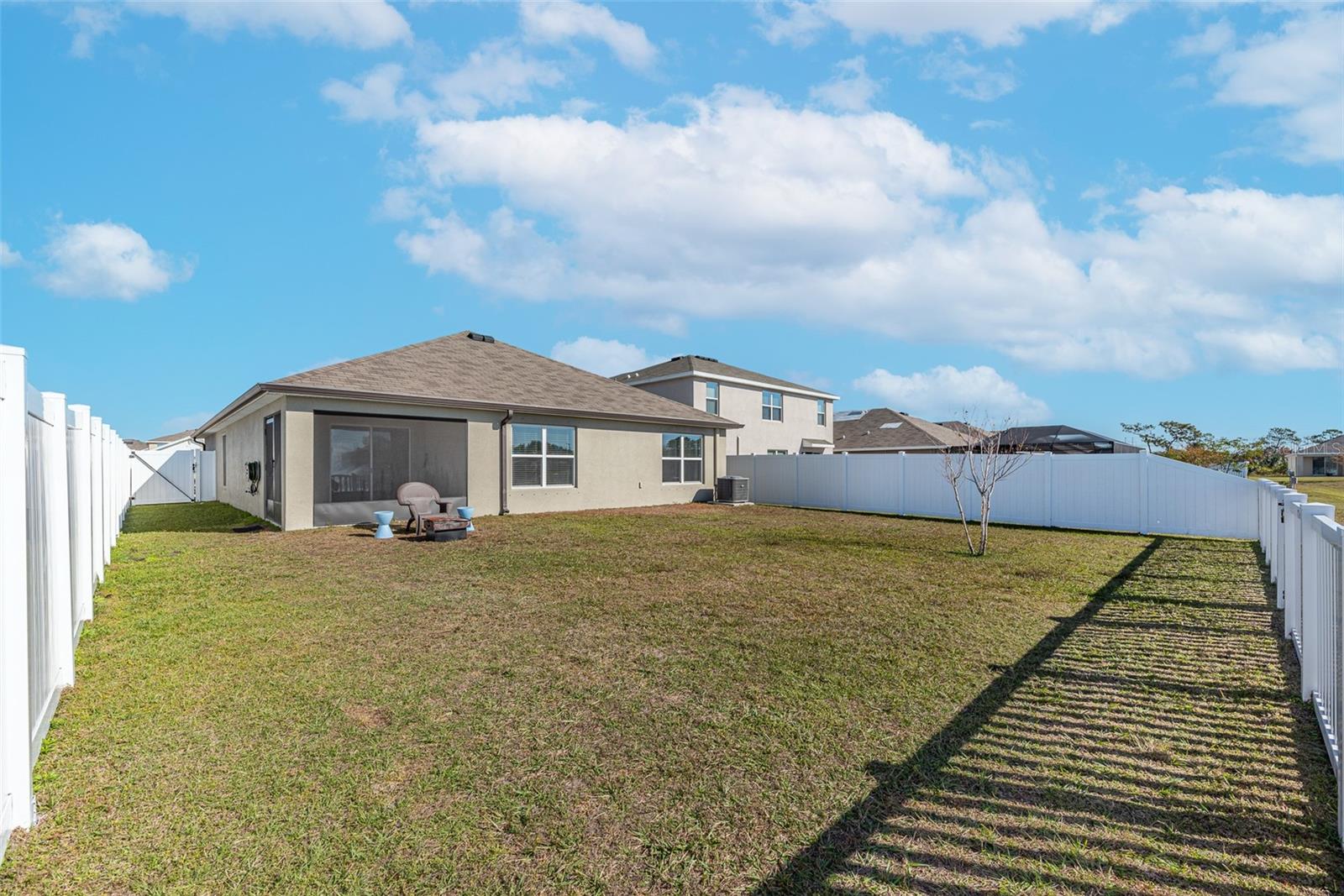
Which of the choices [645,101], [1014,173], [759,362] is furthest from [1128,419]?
[645,101]

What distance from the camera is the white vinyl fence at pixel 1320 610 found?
260 cm

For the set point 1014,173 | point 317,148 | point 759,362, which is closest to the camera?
point 317,148

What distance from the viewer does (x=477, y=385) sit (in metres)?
15.0

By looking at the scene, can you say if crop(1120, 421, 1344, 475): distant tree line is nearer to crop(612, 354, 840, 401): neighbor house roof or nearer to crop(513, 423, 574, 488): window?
crop(612, 354, 840, 401): neighbor house roof

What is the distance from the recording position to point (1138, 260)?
16.3 meters

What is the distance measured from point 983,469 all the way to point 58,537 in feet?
48.1

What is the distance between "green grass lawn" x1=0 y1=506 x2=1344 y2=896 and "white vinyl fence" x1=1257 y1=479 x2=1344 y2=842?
16 cm

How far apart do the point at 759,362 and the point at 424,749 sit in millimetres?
27717

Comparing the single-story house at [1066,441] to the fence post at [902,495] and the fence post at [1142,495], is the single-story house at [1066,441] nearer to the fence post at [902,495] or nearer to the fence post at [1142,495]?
the fence post at [902,495]

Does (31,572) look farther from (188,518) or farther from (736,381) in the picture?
(736,381)

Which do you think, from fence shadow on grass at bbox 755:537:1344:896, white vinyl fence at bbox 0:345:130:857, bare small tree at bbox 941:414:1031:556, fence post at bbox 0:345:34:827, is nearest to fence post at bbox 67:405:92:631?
white vinyl fence at bbox 0:345:130:857

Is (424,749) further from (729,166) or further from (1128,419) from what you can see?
(1128,419)

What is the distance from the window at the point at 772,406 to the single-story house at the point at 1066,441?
8908 millimetres

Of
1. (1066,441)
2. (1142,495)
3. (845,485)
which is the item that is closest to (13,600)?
(1142,495)
